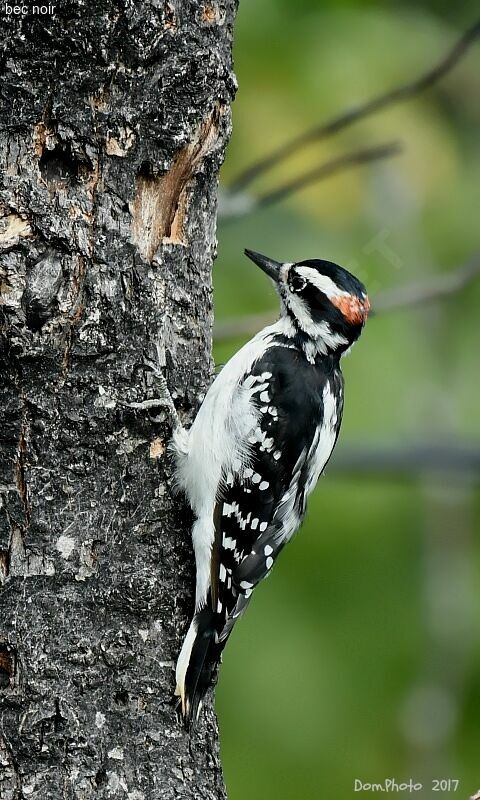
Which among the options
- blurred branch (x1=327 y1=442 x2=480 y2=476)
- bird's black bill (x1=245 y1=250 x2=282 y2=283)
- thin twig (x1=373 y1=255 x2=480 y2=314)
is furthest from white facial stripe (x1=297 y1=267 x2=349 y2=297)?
blurred branch (x1=327 y1=442 x2=480 y2=476)

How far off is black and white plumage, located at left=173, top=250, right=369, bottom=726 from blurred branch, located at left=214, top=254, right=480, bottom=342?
0.57 feet

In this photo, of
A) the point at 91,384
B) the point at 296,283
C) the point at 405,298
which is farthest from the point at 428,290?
the point at 91,384

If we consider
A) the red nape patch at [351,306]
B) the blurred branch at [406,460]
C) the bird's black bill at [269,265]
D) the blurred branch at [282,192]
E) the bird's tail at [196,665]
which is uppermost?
the blurred branch at [282,192]

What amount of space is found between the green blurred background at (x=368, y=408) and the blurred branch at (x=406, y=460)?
0.41 m

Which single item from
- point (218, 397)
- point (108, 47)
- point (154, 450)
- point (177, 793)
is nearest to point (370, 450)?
point (218, 397)

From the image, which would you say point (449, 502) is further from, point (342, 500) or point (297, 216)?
point (297, 216)

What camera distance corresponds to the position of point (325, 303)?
3906mm

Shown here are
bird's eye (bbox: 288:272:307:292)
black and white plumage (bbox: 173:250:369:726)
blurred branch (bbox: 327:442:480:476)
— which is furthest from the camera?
blurred branch (bbox: 327:442:480:476)

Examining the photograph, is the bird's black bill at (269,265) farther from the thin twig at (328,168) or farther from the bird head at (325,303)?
the thin twig at (328,168)

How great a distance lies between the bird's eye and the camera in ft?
13.0

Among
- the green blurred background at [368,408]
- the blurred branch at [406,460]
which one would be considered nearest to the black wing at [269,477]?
the blurred branch at [406,460]

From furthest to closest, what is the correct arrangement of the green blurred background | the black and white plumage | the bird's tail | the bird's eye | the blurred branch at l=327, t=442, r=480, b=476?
the green blurred background
the blurred branch at l=327, t=442, r=480, b=476
the bird's eye
the black and white plumage
the bird's tail

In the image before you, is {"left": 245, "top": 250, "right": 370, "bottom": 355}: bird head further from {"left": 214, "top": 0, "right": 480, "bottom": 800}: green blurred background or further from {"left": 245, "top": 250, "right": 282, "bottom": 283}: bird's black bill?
{"left": 214, "top": 0, "right": 480, "bottom": 800}: green blurred background

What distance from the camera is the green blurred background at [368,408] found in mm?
4816
